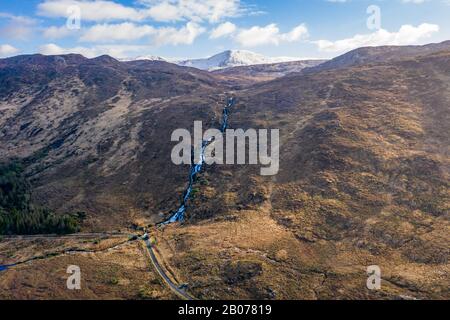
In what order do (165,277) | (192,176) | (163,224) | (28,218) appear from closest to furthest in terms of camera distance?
(165,277) < (163,224) < (28,218) < (192,176)

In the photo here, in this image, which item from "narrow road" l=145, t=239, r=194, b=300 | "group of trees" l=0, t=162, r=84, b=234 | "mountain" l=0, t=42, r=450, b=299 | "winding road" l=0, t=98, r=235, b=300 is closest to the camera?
"narrow road" l=145, t=239, r=194, b=300

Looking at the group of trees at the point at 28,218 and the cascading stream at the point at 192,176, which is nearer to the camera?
the group of trees at the point at 28,218

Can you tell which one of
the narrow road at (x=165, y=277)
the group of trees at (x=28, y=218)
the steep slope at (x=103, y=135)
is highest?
the steep slope at (x=103, y=135)

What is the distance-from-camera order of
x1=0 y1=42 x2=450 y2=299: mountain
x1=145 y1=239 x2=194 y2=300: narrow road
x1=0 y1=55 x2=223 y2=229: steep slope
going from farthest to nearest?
x1=0 y1=55 x2=223 y2=229: steep slope < x1=0 y1=42 x2=450 y2=299: mountain < x1=145 y1=239 x2=194 y2=300: narrow road

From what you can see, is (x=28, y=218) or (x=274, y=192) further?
(x=274, y=192)

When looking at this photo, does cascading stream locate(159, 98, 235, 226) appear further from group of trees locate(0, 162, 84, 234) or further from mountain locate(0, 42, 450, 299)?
group of trees locate(0, 162, 84, 234)

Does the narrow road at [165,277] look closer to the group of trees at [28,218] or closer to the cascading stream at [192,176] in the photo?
the cascading stream at [192,176]

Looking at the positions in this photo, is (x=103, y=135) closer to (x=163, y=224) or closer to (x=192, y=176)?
(x=192, y=176)

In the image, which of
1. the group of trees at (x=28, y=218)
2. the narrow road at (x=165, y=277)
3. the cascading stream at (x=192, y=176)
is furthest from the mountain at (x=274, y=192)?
the group of trees at (x=28, y=218)

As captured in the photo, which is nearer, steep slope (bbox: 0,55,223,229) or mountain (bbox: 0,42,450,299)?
mountain (bbox: 0,42,450,299)

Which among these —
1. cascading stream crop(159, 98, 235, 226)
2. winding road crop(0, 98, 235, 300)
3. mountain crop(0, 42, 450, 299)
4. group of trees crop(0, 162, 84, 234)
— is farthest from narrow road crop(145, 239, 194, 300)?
group of trees crop(0, 162, 84, 234)

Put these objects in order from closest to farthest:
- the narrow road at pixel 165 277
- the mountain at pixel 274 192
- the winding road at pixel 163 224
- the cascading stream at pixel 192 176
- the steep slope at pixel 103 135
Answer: the narrow road at pixel 165 277
the winding road at pixel 163 224
the mountain at pixel 274 192
the cascading stream at pixel 192 176
the steep slope at pixel 103 135

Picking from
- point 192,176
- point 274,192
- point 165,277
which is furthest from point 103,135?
point 165,277
